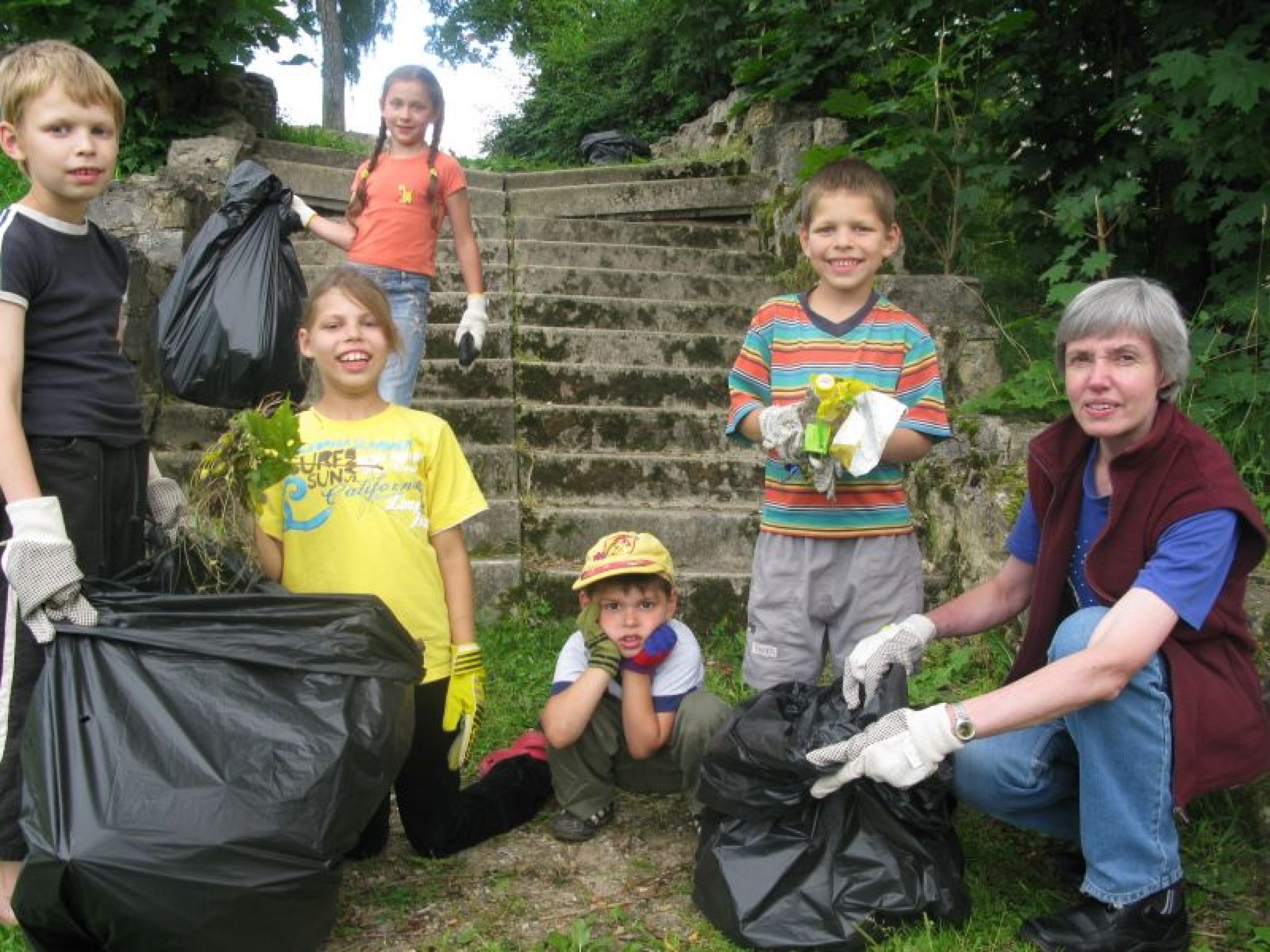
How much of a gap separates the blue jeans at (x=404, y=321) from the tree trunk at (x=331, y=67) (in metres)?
13.8

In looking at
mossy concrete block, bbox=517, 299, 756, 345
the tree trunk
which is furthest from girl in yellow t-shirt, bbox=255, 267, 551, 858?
the tree trunk

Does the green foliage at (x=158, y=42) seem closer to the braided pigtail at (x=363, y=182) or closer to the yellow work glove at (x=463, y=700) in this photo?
the braided pigtail at (x=363, y=182)

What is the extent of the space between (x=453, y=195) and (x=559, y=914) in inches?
94.2

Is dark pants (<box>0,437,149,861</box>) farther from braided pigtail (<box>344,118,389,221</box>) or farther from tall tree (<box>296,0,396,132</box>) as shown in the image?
tall tree (<box>296,0,396,132</box>)

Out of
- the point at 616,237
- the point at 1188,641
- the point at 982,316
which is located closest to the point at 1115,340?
the point at 1188,641

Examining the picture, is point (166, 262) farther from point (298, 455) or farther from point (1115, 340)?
point (1115, 340)

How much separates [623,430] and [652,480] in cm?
32

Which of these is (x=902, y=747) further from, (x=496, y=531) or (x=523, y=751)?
(x=496, y=531)

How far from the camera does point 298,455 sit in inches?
90.0

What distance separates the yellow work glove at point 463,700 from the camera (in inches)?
91.4

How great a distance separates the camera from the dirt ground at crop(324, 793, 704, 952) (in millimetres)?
2152

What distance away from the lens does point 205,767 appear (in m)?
1.75

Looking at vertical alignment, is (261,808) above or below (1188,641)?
below

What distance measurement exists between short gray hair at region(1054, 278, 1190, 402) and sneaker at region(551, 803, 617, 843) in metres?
1.54
